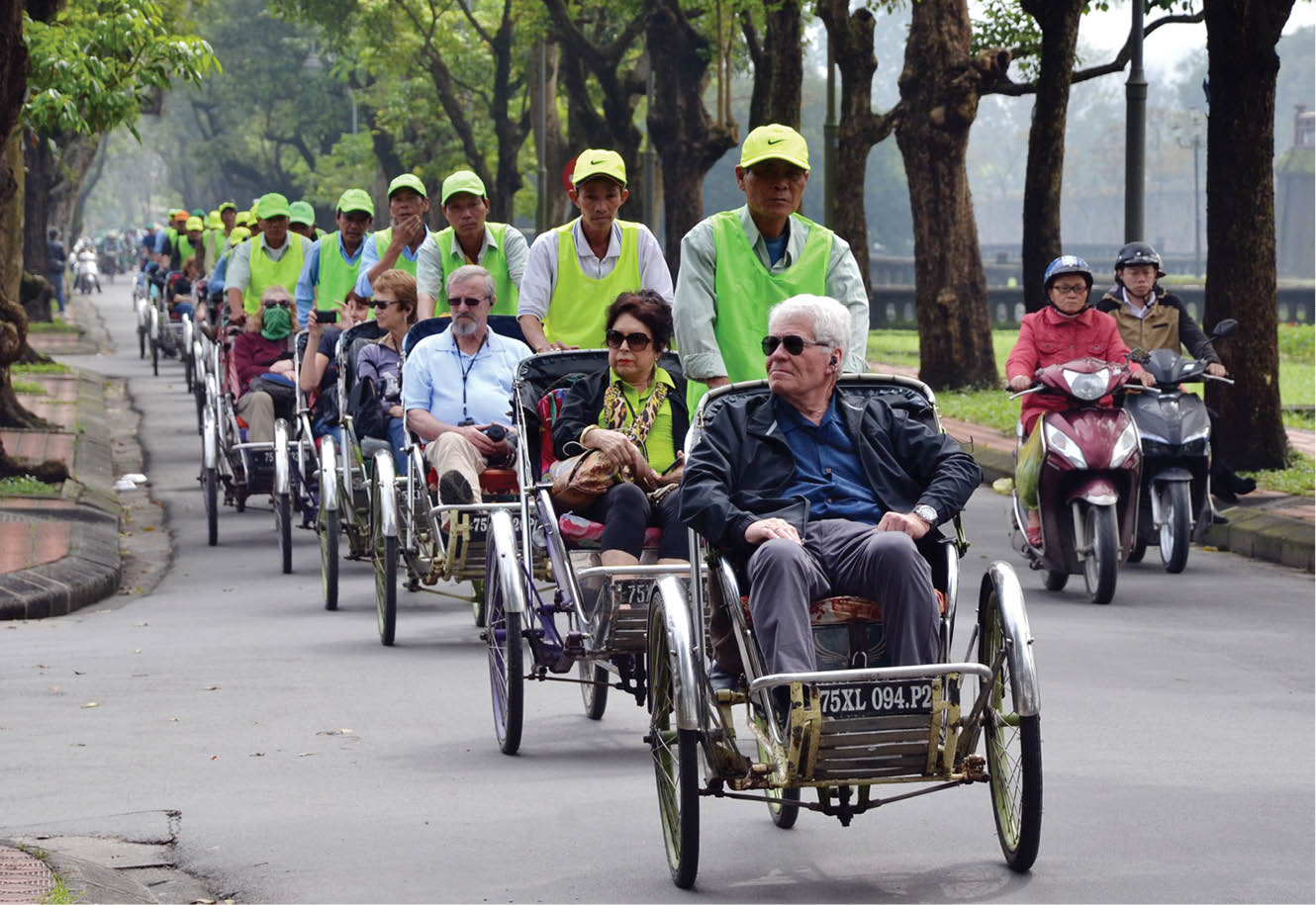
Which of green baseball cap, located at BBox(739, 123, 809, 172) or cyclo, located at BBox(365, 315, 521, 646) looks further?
cyclo, located at BBox(365, 315, 521, 646)

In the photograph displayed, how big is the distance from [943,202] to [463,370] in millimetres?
15646

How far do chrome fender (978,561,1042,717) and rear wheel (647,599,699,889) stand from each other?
0.78 metres

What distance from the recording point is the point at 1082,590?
12156mm

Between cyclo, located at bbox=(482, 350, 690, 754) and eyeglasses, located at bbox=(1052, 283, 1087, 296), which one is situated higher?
eyeglasses, located at bbox=(1052, 283, 1087, 296)

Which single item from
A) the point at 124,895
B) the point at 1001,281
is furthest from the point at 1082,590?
the point at 1001,281

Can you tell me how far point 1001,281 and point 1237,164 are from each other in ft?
279

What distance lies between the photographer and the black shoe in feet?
31.4

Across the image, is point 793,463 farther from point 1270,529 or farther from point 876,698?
point 1270,529

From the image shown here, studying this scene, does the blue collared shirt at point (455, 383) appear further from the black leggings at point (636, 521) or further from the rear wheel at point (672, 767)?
the rear wheel at point (672, 767)

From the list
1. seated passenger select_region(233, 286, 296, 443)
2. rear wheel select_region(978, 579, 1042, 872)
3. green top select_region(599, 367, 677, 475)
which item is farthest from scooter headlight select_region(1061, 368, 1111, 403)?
rear wheel select_region(978, 579, 1042, 872)

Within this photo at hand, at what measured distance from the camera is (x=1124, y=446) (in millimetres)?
11648

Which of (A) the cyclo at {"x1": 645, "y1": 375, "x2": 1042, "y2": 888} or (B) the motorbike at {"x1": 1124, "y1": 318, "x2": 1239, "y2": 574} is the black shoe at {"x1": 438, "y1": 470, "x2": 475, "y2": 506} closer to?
(A) the cyclo at {"x1": 645, "y1": 375, "x2": 1042, "y2": 888}

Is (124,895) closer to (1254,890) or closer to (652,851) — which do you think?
(652,851)

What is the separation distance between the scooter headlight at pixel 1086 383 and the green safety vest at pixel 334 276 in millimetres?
4543
